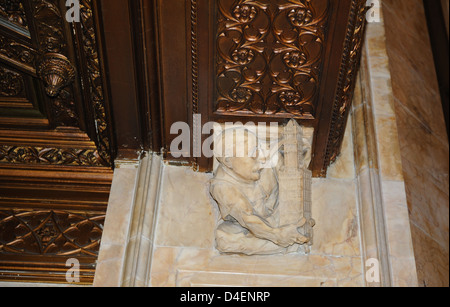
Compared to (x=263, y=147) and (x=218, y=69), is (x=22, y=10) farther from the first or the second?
(x=263, y=147)

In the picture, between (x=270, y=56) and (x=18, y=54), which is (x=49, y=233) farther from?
(x=270, y=56)

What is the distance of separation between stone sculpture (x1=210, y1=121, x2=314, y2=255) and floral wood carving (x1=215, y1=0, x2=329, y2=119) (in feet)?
0.46

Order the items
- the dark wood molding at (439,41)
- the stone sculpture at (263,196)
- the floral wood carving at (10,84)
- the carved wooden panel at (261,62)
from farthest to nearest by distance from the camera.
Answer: the dark wood molding at (439,41) → the floral wood carving at (10,84) → the stone sculpture at (263,196) → the carved wooden panel at (261,62)

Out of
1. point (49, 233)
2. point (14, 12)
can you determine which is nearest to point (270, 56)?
point (14, 12)

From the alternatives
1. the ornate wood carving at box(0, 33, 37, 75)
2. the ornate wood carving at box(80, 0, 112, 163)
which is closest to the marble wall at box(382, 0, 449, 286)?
the ornate wood carving at box(80, 0, 112, 163)

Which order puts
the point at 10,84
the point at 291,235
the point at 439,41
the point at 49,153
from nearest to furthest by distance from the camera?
the point at 291,235
the point at 10,84
the point at 49,153
the point at 439,41

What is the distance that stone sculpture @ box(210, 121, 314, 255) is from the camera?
3031 millimetres

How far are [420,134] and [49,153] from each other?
6.88ft

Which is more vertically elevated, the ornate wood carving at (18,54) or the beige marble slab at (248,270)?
the ornate wood carving at (18,54)

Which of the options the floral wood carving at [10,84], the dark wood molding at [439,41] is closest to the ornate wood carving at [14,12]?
the floral wood carving at [10,84]

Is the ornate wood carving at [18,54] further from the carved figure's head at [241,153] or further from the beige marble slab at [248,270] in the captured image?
the beige marble slab at [248,270]

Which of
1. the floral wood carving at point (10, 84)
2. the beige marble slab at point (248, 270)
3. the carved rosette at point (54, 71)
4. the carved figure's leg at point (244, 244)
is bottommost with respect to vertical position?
the beige marble slab at point (248, 270)

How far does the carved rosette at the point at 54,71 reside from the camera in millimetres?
3154

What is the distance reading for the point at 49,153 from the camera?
3529 millimetres
